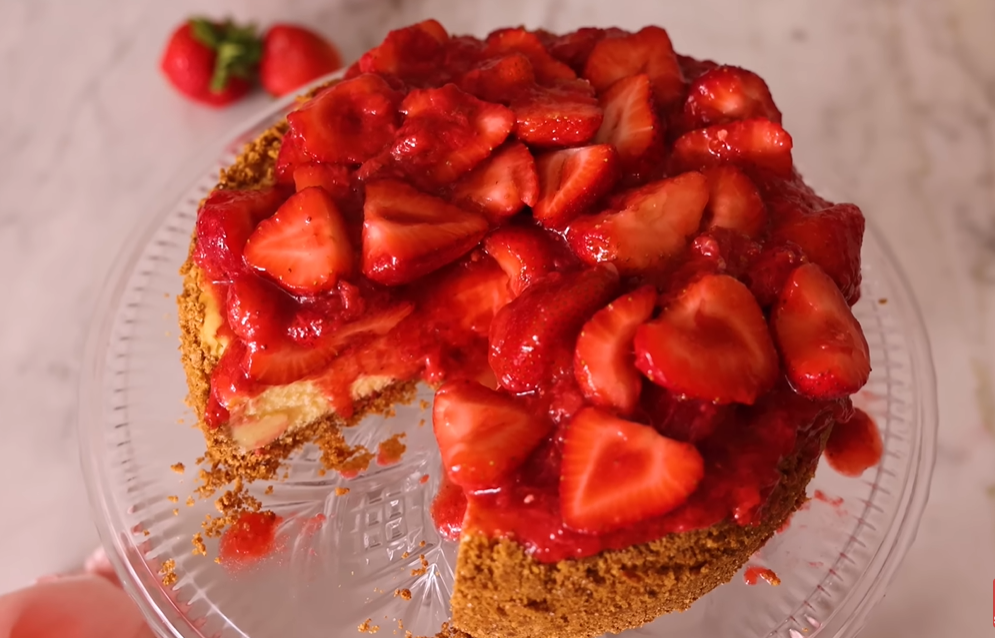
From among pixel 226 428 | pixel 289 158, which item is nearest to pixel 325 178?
pixel 289 158

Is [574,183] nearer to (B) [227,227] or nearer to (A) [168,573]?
(B) [227,227]

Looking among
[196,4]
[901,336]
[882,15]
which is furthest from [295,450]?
[882,15]

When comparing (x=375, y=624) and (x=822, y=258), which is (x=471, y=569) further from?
(x=822, y=258)

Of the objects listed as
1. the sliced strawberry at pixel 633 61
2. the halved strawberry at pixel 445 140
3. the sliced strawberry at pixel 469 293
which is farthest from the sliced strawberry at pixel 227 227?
the sliced strawberry at pixel 633 61

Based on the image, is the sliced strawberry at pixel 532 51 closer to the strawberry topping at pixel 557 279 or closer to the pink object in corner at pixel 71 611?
the strawberry topping at pixel 557 279

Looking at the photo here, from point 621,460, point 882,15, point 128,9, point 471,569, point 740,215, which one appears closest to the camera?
point 621,460

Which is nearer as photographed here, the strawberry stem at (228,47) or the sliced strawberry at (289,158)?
the sliced strawberry at (289,158)
